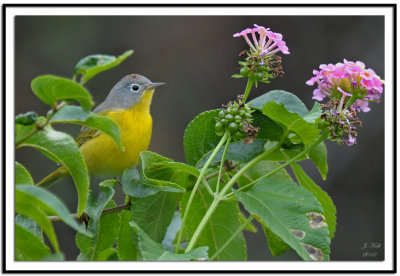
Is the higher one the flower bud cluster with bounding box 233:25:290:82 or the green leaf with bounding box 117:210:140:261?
the flower bud cluster with bounding box 233:25:290:82

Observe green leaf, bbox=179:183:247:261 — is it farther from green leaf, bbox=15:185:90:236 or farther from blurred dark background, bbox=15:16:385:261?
blurred dark background, bbox=15:16:385:261

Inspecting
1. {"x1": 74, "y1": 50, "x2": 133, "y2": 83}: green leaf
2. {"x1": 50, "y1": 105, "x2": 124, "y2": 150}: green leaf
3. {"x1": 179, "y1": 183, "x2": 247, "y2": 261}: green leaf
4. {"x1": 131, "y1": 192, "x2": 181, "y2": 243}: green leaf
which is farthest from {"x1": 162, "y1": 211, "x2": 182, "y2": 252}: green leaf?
{"x1": 74, "y1": 50, "x2": 133, "y2": 83}: green leaf

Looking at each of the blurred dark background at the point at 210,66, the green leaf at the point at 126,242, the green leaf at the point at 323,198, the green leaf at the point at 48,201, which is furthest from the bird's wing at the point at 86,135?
the blurred dark background at the point at 210,66

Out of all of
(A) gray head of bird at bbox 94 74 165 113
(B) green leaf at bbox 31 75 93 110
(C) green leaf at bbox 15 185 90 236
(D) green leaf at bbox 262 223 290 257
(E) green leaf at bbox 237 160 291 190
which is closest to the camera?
(C) green leaf at bbox 15 185 90 236

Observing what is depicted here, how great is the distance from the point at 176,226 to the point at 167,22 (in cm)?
515

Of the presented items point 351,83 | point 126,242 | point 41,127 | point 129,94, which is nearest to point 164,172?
point 126,242

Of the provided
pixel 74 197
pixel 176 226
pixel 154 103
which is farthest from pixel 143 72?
pixel 176 226

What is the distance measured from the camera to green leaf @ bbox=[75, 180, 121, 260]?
148 centimetres

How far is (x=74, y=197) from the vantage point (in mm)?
4621

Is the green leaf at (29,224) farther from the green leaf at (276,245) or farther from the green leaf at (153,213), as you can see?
the green leaf at (276,245)

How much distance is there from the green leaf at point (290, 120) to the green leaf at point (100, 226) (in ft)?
1.58

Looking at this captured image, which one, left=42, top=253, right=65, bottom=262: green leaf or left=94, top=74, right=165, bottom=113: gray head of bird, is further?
left=94, top=74, right=165, bottom=113: gray head of bird

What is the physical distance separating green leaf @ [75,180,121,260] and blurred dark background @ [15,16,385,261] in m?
3.79

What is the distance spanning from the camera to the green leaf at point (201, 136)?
1.62m
